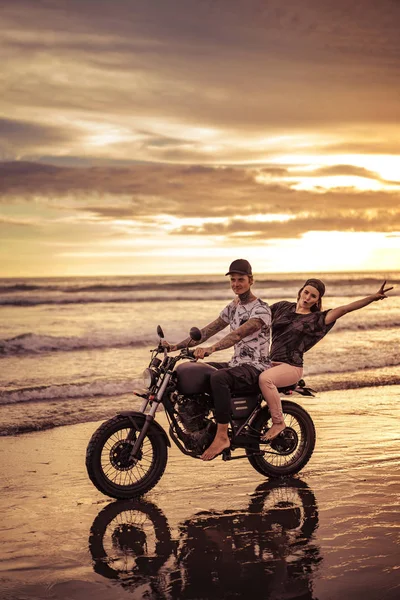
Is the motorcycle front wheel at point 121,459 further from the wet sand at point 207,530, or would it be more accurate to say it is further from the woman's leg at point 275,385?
the woman's leg at point 275,385

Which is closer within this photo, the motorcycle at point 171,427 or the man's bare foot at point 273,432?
the motorcycle at point 171,427

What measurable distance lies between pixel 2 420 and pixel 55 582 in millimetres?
5660

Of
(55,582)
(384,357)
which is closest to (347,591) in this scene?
(55,582)

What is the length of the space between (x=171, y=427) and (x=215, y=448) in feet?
1.42

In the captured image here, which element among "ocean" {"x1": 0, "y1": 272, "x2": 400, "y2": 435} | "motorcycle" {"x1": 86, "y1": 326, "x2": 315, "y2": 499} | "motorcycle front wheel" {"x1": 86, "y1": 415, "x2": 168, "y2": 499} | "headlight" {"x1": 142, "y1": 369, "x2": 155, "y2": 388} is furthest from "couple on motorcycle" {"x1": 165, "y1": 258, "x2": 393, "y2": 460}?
"ocean" {"x1": 0, "y1": 272, "x2": 400, "y2": 435}

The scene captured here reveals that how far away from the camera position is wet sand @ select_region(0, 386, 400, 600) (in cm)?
479

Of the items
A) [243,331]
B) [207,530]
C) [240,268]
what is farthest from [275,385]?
[207,530]

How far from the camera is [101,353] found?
724 inches

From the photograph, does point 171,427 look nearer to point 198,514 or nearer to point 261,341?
point 198,514

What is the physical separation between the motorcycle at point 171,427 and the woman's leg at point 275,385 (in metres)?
0.14

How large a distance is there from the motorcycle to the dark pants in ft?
0.32

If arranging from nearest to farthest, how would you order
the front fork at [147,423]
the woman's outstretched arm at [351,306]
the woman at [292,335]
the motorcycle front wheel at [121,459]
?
the motorcycle front wheel at [121,459]
the front fork at [147,423]
the woman's outstretched arm at [351,306]
the woman at [292,335]

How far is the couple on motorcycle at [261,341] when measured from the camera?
692 cm

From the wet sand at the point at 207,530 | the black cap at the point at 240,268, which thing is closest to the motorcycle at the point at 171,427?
the wet sand at the point at 207,530
